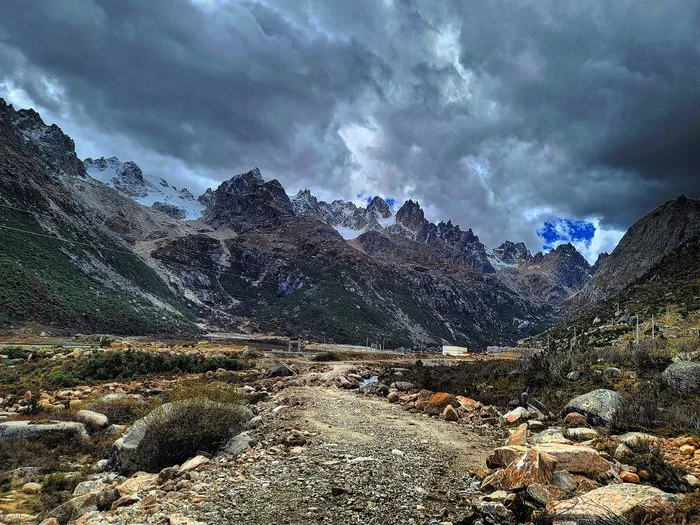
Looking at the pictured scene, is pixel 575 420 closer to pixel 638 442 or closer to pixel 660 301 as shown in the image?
pixel 638 442

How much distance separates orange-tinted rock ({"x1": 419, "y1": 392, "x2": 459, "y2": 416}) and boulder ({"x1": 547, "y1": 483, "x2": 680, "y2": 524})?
1162 centimetres

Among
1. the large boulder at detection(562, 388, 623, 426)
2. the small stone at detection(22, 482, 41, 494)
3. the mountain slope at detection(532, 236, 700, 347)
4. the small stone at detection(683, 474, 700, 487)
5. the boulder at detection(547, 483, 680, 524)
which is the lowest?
the small stone at detection(22, 482, 41, 494)

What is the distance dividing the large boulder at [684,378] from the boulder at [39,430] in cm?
2346

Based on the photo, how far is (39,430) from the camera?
14.7 metres

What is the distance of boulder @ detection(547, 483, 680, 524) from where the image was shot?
18.0ft

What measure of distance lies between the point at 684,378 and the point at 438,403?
10.1 meters

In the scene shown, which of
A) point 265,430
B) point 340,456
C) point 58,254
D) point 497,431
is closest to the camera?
point 340,456

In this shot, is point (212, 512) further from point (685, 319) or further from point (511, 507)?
point (685, 319)

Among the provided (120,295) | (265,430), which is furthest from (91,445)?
(120,295)

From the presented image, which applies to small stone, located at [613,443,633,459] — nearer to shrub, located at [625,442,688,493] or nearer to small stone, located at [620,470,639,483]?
shrub, located at [625,442,688,493]

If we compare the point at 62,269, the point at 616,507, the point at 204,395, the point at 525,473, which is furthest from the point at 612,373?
the point at 62,269

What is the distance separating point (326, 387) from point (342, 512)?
20.8 m

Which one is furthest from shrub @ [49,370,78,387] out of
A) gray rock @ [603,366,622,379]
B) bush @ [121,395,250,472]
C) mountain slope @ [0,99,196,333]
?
mountain slope @ [0,99,196,333]

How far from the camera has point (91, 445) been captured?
571 inches
